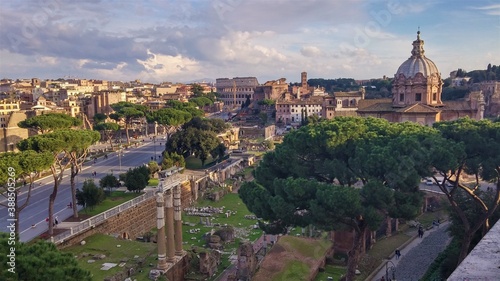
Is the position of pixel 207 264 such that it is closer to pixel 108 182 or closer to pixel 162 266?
pixel 162 266

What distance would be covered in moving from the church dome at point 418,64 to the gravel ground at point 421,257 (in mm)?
23244

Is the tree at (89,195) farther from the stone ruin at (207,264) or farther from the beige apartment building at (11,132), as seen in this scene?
the beige apartment building at (11,132)

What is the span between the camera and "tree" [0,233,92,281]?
8.88 metres

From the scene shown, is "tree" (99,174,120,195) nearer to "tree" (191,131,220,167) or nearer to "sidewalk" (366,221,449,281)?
"tree" (191,131,220,167)

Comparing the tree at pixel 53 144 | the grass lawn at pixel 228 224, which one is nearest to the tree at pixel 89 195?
the tree at pixel 53 144

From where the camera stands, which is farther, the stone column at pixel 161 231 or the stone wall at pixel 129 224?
the stone wall at pixel 129 224

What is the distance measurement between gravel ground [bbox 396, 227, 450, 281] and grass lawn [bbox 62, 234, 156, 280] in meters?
11.1

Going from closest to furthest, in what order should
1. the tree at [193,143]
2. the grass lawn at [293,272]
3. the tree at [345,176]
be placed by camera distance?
the tree at [345,176], the grass lawn at [293,272], the tree at [193,143]

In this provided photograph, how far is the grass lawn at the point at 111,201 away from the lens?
24.2 meters

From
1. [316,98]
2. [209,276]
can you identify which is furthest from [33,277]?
[316,98]

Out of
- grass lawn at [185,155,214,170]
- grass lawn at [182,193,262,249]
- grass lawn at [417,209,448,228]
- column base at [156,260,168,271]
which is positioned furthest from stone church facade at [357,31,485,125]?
column base at [156,260,168,271]

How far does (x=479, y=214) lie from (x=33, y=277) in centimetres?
1729

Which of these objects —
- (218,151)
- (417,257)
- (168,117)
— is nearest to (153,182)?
(218,151)

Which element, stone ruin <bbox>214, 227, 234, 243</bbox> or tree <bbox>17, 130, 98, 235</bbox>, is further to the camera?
stone ruin <bbox>214, 227, 234, 243</bbox>
